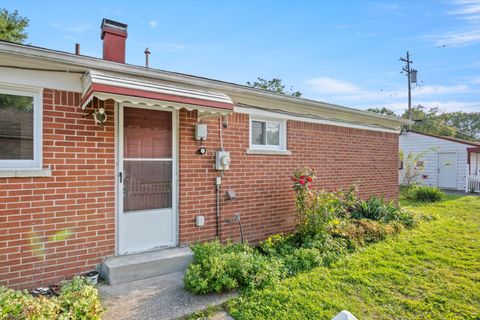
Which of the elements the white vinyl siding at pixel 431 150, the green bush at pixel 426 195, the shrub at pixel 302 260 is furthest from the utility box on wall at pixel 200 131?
the white vinyl siding at pixel 431 150

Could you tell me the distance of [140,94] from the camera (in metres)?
3.74

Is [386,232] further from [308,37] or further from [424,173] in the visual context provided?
[424,173]

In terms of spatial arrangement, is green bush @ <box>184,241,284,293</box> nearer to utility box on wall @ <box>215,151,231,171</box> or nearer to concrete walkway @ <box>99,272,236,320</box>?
concrete walkway @ <box>99,272,236,320</box>

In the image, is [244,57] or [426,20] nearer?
[426,20]

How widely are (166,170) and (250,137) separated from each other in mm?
2067

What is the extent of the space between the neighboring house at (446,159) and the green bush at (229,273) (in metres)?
17.7

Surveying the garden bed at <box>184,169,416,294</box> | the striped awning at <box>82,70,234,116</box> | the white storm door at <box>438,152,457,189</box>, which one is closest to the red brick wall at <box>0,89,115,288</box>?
the striped awning at <box>82,70,234,116</box>

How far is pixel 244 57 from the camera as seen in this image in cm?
1071

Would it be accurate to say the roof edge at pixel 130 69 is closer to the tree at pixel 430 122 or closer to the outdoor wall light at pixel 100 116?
the outdoor wall light at pixel 100 116

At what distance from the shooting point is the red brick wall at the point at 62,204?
3705 millimetres

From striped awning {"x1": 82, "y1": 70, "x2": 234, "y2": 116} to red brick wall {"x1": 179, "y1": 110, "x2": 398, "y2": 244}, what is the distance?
Answer: 2.85 ft

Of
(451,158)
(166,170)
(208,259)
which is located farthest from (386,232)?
(451,158)

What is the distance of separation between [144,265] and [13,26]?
72.5 ft

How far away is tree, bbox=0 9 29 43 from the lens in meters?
17.0
